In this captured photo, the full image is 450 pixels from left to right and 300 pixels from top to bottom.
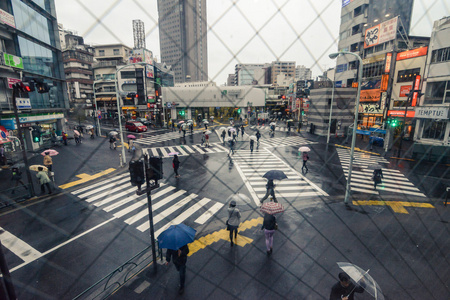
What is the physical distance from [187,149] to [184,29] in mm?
19525

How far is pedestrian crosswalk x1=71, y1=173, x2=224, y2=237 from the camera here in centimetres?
879

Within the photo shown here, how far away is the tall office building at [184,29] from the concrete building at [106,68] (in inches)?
2503

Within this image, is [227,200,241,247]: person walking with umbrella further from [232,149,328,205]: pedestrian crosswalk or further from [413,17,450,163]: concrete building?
[413,17,450,163]: concrete building

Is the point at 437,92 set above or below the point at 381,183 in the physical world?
above

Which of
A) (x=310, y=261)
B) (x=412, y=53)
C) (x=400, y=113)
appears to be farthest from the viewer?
(x=400, y=113)

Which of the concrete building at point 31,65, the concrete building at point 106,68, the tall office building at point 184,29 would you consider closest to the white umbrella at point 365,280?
the tall office building at point 184,29

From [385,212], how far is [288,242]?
17.7 feet

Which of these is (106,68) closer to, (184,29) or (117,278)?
(117,278)

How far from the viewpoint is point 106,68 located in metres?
61.8

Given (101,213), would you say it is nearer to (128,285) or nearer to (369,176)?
(128,285)

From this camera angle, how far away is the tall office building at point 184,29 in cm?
251

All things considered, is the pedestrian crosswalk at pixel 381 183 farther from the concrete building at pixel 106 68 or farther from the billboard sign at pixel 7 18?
the concrete building at pixel 106 68

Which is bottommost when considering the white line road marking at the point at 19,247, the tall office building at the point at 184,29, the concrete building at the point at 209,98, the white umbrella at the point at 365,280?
the white line road marking at the point at 19,247

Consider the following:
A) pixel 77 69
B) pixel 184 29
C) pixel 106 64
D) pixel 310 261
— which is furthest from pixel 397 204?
pixel 77 69
